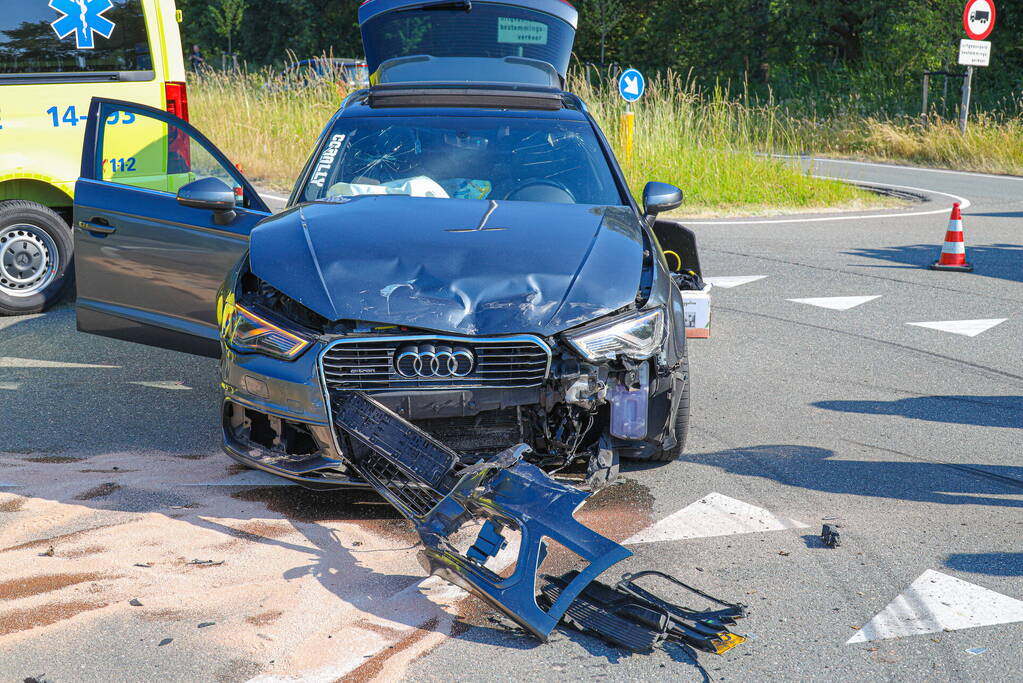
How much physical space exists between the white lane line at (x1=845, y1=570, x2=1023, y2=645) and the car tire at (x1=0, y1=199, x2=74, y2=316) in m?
6.43

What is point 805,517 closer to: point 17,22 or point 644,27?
point 17,22

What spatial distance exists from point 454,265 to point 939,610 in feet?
6.81

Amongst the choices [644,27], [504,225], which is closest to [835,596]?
[504,225]

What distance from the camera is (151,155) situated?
24.1 ft

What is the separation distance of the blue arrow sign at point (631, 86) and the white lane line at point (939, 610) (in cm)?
1332

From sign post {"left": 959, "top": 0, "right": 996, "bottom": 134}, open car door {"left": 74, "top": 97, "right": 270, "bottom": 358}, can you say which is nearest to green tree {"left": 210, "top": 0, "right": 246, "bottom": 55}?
sign post {"left": 959, "top": 0, "right": 996, "bottom": 134}

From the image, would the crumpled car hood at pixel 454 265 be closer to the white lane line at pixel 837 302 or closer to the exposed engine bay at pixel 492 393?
the exposed engine bay at pixel 492 393

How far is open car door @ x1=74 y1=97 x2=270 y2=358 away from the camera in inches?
222

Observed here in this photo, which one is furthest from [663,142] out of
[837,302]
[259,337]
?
[259,337]

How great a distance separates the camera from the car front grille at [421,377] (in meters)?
3.89

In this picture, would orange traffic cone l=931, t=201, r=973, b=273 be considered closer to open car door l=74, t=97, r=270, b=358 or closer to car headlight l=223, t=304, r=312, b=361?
open car door l=74, t=97, r=270, b=358

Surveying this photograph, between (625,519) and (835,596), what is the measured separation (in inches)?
36.9

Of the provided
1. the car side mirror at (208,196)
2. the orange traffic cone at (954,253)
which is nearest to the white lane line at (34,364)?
the car side mirror at (208,196)

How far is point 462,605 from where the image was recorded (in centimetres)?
355
